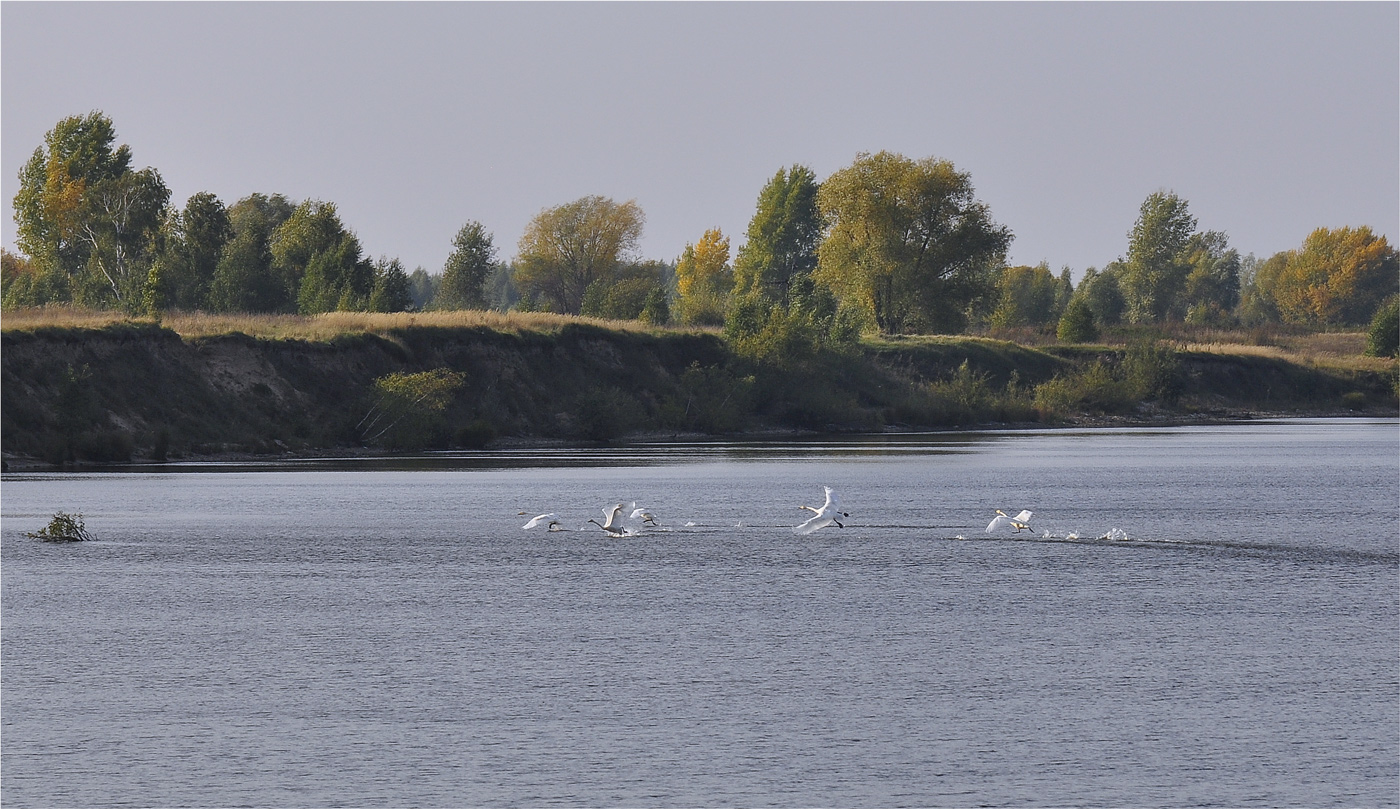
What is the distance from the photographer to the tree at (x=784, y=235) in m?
159

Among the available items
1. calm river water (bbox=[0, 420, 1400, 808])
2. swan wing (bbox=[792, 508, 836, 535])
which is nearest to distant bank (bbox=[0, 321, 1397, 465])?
calm river water (bbox=[0, 420, 1400, 808])

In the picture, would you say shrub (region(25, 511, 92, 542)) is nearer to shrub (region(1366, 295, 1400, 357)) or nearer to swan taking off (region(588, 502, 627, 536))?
swan taking off (region(588, 502, 627, 536))

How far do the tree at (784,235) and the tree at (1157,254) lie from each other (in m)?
42.6

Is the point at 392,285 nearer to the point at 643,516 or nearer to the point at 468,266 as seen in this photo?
the point at 468,266

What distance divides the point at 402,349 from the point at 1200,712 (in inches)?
2506

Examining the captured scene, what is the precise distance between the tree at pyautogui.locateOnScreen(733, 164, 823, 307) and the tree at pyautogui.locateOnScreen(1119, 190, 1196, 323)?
4257 cm

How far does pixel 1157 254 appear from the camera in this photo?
17950 centimetres

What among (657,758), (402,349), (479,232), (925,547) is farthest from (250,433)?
(479,232)

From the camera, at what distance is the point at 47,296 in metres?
108

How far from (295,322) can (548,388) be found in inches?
520

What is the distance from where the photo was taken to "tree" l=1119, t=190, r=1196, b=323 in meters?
178

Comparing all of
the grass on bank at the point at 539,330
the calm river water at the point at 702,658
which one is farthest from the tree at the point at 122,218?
the calm river water at the point at 702,658

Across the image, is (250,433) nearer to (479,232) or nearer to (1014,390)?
(1014,390)

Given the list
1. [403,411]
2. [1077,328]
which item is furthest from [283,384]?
[1077,328]
